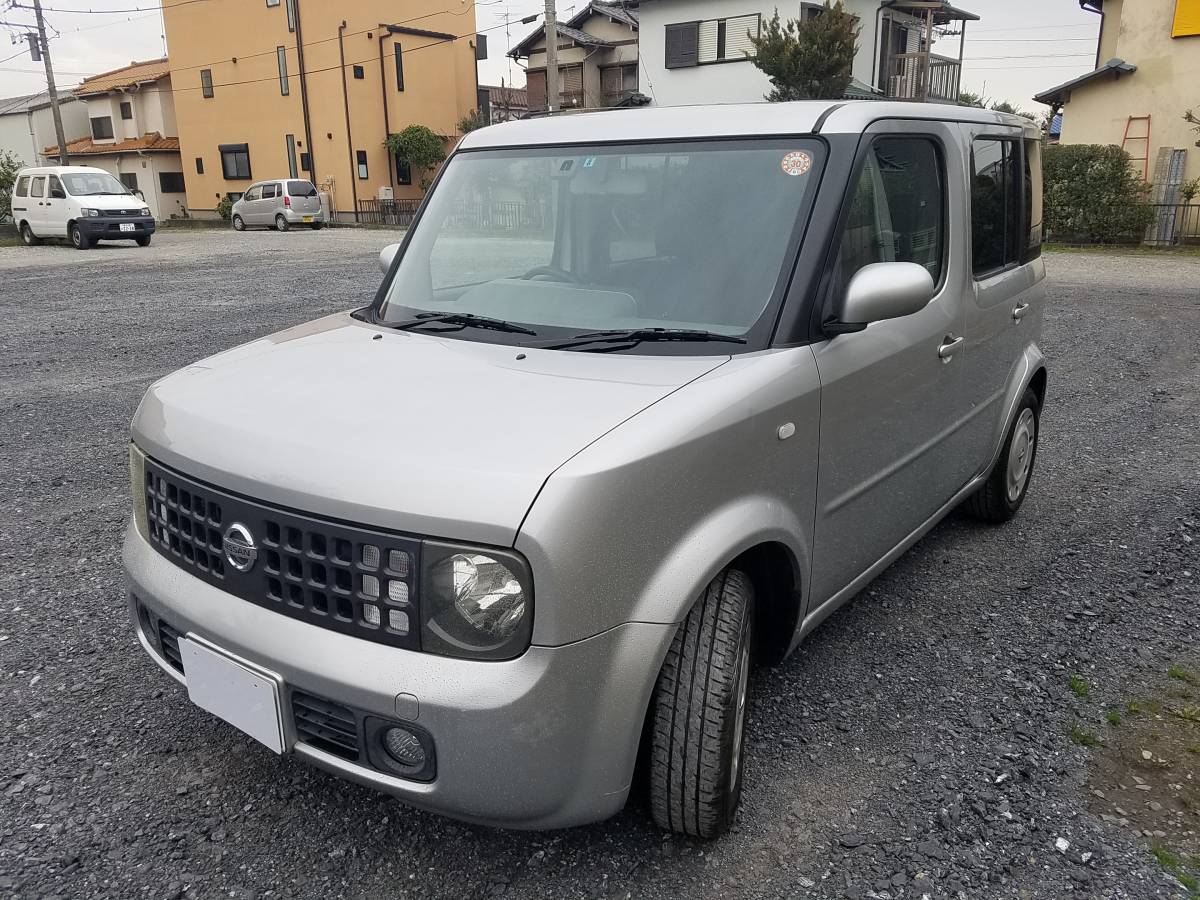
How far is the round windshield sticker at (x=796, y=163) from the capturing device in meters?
2.66

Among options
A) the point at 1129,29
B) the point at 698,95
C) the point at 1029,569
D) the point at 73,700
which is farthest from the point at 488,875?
the point at 698,95

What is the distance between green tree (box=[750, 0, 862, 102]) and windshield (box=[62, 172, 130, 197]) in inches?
657

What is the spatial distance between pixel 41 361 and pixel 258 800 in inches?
298

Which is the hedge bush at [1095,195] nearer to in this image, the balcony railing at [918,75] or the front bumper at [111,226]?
the balcony railing at [918,75]

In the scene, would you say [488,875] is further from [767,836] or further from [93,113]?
[93,113]

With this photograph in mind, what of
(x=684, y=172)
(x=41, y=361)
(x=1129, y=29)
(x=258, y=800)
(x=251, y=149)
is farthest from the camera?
(x=251, y=149)

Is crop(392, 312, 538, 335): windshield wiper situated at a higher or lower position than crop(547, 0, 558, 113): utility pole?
lower

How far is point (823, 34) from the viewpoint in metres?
24.3

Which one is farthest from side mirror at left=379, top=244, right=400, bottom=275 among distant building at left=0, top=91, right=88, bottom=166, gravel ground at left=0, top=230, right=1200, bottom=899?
distant building at left=0, top=91, right=88, bottom=166

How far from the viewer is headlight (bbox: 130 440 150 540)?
2.45 metres

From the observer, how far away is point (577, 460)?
1.87 meters

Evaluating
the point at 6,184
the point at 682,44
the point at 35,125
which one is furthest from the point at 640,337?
the point at 35,125

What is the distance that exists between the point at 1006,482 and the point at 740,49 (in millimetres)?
29254

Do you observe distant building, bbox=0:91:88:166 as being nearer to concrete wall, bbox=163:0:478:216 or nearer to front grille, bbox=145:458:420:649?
concrete wall, bbox=163:0:478:216
